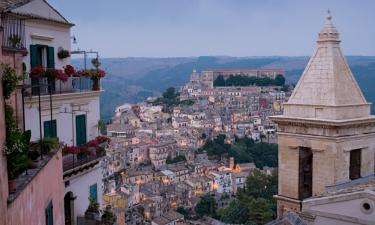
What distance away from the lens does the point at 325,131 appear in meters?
11.9

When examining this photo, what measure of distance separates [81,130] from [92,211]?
190cm

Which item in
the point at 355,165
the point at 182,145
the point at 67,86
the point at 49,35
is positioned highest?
the point at 49,35

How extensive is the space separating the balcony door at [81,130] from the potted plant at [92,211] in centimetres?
141

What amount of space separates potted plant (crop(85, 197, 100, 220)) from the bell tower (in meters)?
4.20

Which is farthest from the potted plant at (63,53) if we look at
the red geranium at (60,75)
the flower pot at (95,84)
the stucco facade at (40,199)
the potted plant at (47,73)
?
the stucco facade at (40,199)

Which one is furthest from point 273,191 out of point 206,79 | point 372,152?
point 206,79

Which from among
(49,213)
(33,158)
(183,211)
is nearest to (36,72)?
(33,158)

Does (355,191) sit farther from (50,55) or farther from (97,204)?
(50,55)

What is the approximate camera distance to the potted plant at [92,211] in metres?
12.5

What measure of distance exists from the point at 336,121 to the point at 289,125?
4.31ft

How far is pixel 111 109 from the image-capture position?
196m

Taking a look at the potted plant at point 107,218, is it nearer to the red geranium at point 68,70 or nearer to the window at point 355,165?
the red geranium at point 68,70

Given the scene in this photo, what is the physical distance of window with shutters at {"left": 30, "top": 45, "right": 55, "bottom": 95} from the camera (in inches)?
447

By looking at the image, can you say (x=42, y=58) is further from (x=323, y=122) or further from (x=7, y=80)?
(x=323, y=122)
